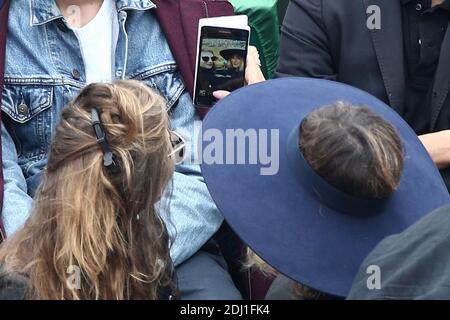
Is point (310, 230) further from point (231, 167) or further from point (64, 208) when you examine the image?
point (64, 208)

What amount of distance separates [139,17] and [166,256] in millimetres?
793

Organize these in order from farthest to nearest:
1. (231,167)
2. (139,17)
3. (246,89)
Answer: (139,17)
(246,89)
(231,167)

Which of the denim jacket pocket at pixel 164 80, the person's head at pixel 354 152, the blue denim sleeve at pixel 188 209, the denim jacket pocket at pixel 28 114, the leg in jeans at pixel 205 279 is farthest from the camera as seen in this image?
the denim jacket pocket at pixel 164 80

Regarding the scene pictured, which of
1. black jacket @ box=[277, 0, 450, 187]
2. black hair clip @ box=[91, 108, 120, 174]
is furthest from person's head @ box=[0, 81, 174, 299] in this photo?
black jacket @ box=[277, 0, 450, 187]

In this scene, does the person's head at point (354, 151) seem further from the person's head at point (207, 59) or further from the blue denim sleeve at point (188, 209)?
the person's head at point (207, 59)

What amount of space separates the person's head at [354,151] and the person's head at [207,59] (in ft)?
1.96

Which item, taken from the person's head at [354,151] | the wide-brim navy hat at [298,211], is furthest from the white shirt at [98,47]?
the person's head at [354,151]

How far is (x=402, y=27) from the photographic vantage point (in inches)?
94.1

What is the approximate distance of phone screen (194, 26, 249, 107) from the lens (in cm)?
217

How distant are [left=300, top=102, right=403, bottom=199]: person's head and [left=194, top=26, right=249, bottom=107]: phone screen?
1.97 ft

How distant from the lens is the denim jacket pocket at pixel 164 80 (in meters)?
2.27

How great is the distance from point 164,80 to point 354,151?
0.86 meters
